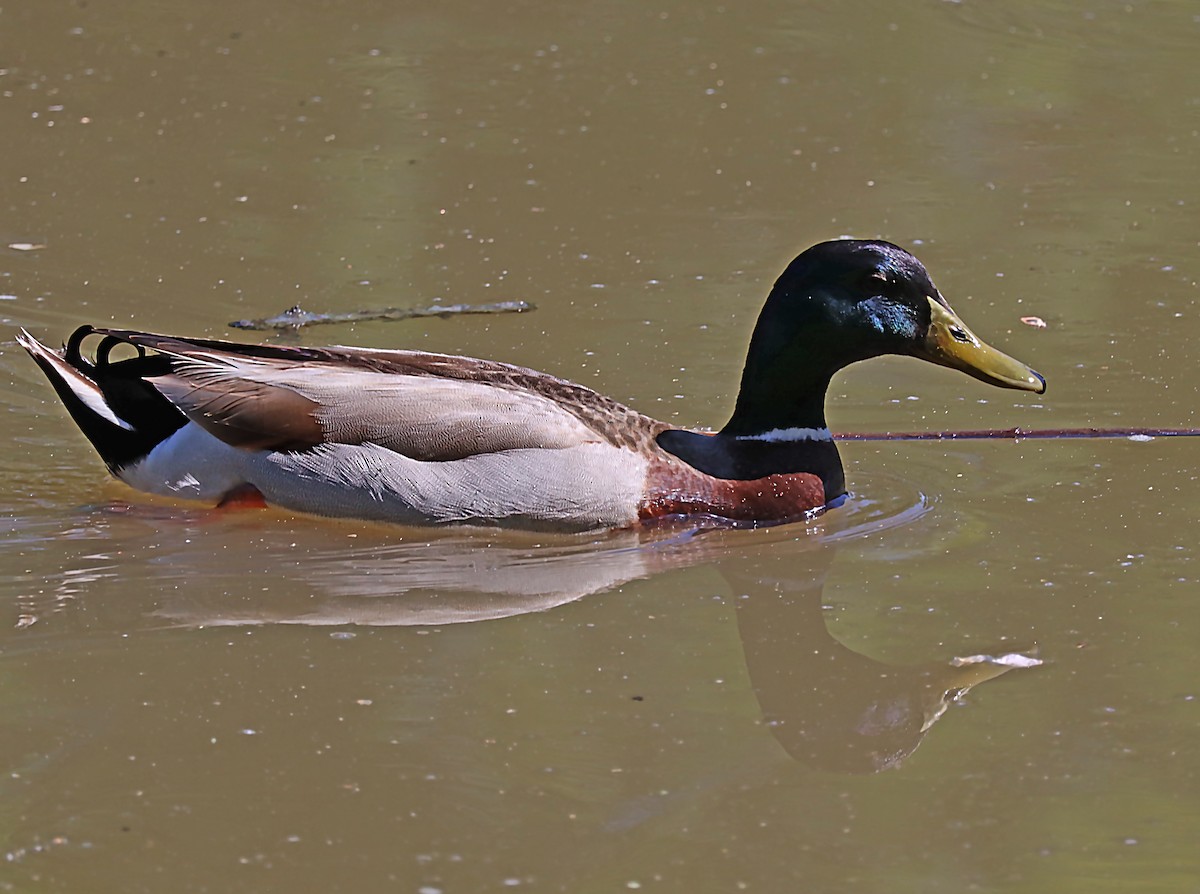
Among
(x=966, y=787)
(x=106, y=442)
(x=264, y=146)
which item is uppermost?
(x=264, y=146)

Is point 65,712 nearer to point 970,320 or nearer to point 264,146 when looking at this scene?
point 970,320

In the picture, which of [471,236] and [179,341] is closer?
[179,341]

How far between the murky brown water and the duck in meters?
0.14

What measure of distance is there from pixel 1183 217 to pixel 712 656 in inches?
221

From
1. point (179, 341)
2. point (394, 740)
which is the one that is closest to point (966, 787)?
point (394, 740)

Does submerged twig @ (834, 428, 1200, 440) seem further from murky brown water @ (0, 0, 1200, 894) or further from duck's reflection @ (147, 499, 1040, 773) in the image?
duck's reflection @ (147, 499, 1040, 773)

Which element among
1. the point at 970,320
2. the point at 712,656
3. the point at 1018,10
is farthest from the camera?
the point at 1018,10

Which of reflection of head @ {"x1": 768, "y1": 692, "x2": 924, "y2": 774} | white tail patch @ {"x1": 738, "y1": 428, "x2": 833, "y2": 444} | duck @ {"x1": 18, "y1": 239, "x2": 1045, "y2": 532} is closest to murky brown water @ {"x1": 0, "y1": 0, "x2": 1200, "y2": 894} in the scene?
reflection of head @ {"x1": 768, "y1": 692, "x2": 924, "y2": 774}

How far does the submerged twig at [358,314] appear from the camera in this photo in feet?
27.9

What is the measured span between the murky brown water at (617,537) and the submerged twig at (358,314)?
59 millimetres

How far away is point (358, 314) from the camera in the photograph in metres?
8.67

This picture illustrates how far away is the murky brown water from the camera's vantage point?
4.59 metres

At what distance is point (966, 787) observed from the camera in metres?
4.80

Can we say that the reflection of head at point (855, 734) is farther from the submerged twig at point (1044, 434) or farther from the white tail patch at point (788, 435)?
the submerged twig at point (1044, 434)
